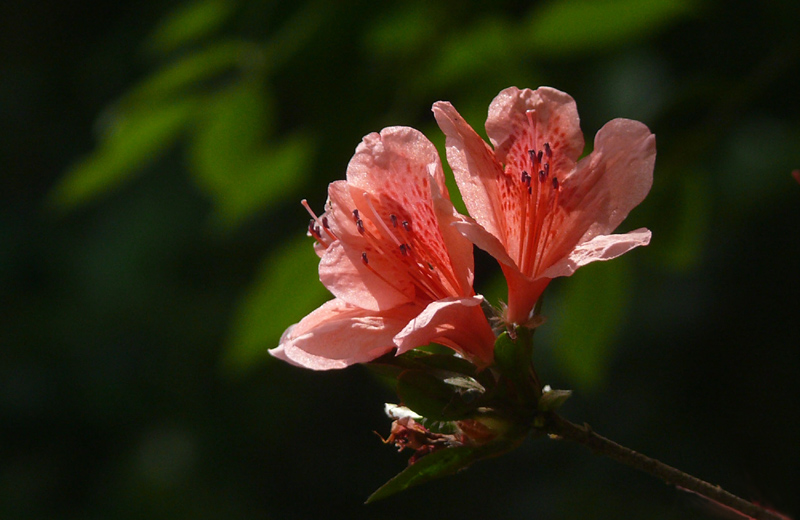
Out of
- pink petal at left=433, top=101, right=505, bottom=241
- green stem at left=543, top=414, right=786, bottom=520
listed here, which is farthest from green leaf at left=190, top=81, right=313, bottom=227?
green stem at left=543, top=414, right=786, bottom=520

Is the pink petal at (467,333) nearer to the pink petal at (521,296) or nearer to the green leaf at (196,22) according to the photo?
the pink petal at (521,296)

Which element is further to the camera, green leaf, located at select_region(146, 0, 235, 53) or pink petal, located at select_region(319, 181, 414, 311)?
green leaf, located at select_region(146, 0, 235, 53)

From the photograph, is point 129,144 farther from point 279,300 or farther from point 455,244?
point 455,244

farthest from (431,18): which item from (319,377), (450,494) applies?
(450,494)

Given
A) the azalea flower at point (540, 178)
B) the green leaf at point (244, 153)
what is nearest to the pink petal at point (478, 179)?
the azalea flower at point (540, 178)

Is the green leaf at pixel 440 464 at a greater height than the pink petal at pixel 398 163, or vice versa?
the pink petal at pixel 398 163

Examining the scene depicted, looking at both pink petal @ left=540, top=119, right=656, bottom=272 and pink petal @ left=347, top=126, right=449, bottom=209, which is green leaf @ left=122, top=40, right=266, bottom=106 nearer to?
pink petal @ left=347, top=126, right=449, bottom=209
